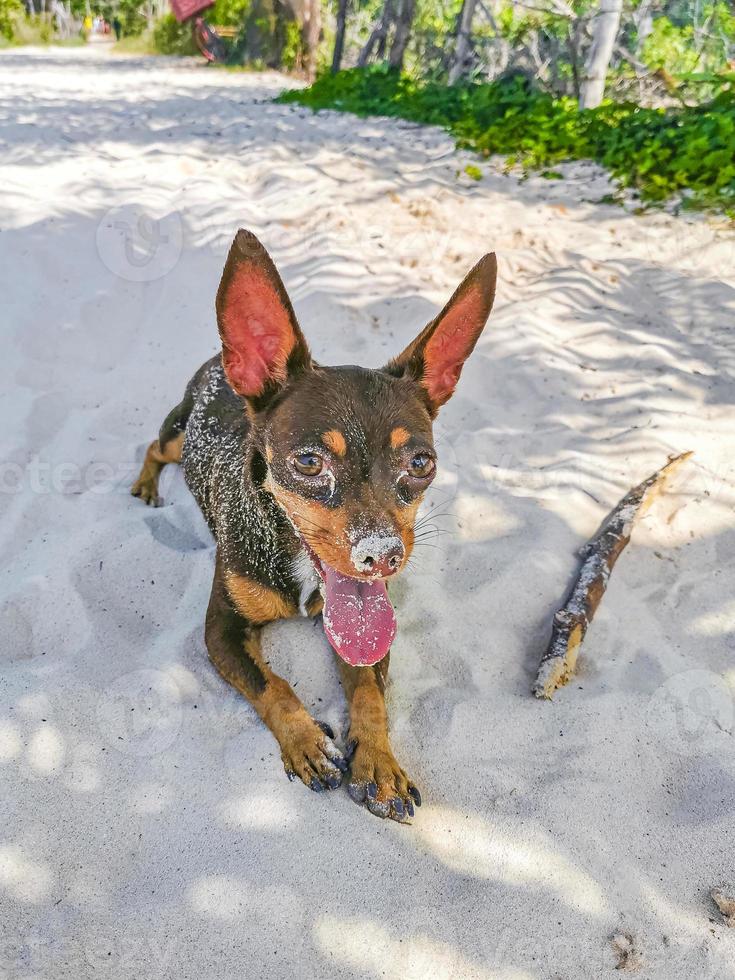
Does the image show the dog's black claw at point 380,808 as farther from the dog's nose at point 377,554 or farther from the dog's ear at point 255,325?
the dog's ear at point 255,325

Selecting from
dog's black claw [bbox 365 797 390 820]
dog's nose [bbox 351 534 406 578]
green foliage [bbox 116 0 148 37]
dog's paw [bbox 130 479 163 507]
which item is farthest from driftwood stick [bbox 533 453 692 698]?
green foliage [bbox 116 0 148 37]

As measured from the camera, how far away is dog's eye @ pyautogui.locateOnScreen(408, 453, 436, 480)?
2.33 meters

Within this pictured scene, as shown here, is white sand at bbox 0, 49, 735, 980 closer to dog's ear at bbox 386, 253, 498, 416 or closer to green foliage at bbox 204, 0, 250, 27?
dog's ear at bbox 386, 253, 498, 416

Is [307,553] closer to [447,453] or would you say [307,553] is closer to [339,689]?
[339,689]

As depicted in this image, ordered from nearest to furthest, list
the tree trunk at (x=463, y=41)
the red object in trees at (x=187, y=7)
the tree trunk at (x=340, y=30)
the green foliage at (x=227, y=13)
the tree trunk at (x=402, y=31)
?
1. the tree trunk at (x=463, y=41)
2. the tree trunk at (x=402, y=31)
3. the tree trunk at (x=340, y=30)
4. the green foliage at (x=227, y=13)
5. the red object in trees at (x=187, y=7)

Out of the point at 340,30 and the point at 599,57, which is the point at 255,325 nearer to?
the point at 599,57

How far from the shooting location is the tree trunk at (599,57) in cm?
878

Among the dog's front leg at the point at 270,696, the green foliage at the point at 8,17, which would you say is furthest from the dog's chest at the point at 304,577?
the green foliage at the point at 8,17

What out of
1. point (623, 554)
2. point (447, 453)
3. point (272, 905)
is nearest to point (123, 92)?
point (447, 453)

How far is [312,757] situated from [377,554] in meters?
0.81

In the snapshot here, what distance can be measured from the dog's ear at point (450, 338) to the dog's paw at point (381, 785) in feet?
4.19

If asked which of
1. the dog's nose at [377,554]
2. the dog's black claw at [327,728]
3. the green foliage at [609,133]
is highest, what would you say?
the green foliage at [609,133]

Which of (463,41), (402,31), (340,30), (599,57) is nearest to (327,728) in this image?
(599,57)

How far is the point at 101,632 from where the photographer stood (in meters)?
2.88
